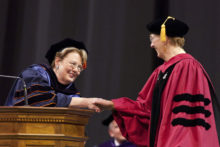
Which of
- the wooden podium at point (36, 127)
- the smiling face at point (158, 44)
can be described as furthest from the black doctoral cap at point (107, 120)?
the wooden podium at point (36, 127)

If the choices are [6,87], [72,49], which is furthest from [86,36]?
[72,49]

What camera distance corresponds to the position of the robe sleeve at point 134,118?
12.9 ft

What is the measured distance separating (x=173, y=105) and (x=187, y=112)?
4.7 inches

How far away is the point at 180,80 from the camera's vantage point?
349 centimetres

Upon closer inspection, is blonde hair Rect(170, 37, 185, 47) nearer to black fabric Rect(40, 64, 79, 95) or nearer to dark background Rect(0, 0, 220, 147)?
black fabric Rect(40, 64, 79, 95)

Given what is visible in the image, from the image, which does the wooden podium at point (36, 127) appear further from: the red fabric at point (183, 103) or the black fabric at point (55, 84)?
the black fabric at point (55, 84)

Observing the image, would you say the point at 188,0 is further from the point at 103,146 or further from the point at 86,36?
the point at 103,146

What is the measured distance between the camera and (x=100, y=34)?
6480mm

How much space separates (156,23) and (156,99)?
0.65m

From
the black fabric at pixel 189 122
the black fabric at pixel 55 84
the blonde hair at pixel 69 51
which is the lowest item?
the black fabric at pixel 189 122

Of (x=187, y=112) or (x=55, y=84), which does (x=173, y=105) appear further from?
(x=55, y=84)

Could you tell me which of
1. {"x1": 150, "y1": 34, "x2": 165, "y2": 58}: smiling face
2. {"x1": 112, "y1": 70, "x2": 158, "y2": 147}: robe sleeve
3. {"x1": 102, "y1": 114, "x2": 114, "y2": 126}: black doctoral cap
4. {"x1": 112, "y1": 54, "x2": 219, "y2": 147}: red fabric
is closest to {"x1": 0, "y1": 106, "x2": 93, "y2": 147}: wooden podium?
{"x1": 112, "y1": 54, "x2": 219, "y2": 147}: red fabric

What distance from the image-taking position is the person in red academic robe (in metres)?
3.36

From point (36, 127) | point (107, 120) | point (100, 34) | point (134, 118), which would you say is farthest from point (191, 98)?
point (100, 34)
